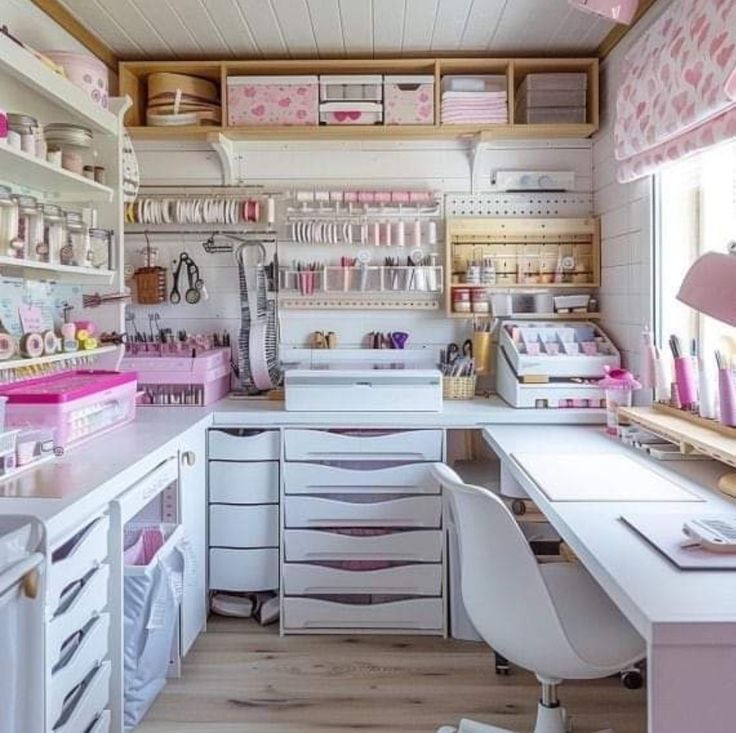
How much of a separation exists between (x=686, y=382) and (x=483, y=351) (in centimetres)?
102

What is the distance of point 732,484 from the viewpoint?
1780 millimetres

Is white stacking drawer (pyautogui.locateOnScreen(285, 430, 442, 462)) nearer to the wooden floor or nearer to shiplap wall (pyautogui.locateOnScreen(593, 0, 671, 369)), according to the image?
the wooden floor

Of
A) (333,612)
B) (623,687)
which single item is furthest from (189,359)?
(623,687)

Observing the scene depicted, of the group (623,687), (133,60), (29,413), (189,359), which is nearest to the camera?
(29,413)

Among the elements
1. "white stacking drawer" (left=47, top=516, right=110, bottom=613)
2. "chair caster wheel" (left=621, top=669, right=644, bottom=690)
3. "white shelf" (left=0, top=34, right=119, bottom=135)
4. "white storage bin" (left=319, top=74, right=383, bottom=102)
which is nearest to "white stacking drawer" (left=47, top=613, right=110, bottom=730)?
"white stacking drawer" (left=47, top=516, right=110, bottom=613)

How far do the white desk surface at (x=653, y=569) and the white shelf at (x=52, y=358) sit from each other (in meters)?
1.40

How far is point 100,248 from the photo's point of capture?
2566mm

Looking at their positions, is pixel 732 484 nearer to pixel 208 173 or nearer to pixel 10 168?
pixel 10 168

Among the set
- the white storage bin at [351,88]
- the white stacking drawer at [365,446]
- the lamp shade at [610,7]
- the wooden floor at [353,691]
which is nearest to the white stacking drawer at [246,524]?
the white stacking drawer at [365,446]

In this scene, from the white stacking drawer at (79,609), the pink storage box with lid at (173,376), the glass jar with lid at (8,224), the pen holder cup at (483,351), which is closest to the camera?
the white stacking drawer at (79,609)

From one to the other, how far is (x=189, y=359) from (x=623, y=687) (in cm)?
190

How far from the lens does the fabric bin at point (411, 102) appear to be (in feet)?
10.1

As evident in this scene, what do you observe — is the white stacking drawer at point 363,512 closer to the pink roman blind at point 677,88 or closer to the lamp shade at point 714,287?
the pink roman blind at point 677,88

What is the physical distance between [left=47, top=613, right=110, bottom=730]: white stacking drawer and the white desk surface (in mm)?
1074
